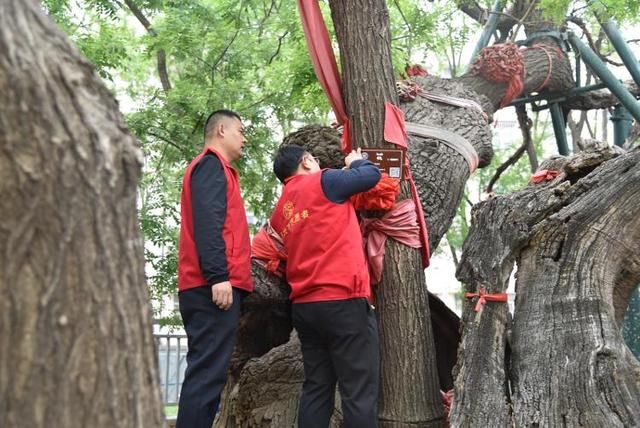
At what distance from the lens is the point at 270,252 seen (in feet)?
15.4

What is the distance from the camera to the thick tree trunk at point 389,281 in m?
4.60

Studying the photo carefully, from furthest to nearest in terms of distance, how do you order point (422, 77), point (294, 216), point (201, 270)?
point (422, 77), point (294, 216), point (201, 270)

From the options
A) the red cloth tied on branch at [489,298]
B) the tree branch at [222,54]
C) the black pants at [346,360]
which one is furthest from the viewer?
the tree branch at [222,54]

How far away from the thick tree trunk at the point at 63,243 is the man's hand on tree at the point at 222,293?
209 cm

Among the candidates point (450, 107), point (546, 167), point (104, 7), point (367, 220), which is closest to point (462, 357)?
point (367, 220)

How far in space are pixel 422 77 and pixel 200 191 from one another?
3.10m

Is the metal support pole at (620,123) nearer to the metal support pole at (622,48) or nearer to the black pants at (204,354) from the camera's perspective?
the metal support pole at (622,48)

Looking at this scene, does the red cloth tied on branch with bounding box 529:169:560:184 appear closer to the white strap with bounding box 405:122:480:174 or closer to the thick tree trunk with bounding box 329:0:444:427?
the thick tree trunk with bounding box 329:0:444:427

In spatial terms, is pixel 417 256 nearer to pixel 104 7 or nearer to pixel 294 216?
pixel 294 216

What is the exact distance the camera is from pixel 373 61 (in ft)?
16.1

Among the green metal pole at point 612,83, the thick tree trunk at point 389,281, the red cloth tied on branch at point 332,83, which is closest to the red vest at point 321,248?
the thick tree trunk at point 389,281

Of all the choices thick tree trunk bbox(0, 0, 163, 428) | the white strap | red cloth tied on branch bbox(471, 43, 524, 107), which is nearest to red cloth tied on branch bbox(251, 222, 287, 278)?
the white strap

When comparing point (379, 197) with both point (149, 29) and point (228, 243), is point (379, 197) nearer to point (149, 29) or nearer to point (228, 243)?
point (228, 243)

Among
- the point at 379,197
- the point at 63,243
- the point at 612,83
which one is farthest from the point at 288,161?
the point at 612,83
